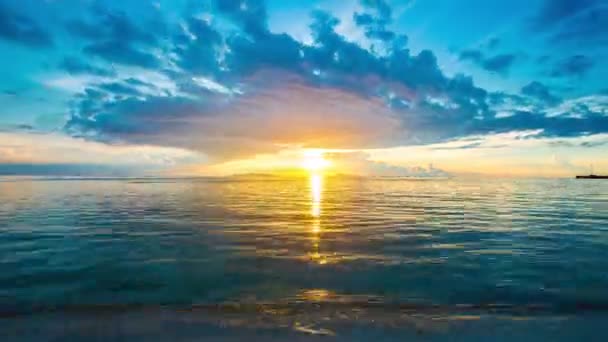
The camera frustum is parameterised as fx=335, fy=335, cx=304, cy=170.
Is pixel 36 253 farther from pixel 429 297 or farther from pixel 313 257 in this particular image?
pixel 429 297

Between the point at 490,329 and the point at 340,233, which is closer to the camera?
the point at 490,329

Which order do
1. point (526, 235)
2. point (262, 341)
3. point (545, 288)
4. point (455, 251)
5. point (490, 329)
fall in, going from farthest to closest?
point (526, 235), point (455, 251), point (545, 288), point (490, 329), point (262, 341)

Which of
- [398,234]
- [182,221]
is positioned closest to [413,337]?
[398,234]

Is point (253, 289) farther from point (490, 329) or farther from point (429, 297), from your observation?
point (490, 329)

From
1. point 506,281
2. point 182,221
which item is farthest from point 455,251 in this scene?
point 182,221

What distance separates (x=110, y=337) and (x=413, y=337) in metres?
6.13

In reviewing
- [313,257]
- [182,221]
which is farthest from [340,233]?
[182,221]

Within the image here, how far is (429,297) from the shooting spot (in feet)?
31.8

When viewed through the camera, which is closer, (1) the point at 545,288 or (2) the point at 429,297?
(2) the point at 429,297

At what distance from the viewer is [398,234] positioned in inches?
770

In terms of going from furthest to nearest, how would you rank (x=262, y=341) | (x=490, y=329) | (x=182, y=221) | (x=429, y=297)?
(x=182, y=221)
(x=429, y=297)
(x=490, y=329)
(x=262, y=341)

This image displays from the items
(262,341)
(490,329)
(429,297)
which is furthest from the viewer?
(429,297)

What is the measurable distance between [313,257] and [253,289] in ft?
14.5

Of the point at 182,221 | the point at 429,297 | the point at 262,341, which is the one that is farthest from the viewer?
the point at 182,221
